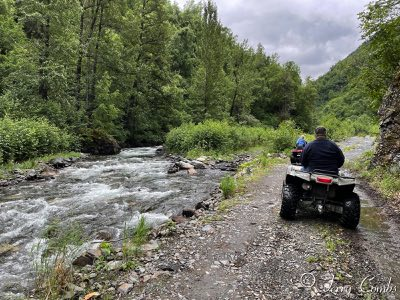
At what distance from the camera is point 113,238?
23.6ft

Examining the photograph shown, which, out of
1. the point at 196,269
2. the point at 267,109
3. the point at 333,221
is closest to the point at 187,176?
the point at 333,221

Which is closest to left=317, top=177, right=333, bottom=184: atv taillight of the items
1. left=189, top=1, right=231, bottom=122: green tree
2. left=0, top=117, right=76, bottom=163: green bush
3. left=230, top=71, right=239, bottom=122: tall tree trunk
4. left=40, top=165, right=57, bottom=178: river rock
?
left=40, top=165, right=57, bottom=178: river rock

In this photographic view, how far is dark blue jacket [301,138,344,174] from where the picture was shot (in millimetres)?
6816

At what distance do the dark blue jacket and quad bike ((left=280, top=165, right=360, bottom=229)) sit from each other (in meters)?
0.17

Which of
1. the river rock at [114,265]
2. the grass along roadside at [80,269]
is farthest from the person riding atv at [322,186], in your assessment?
the river rock at [114,265]

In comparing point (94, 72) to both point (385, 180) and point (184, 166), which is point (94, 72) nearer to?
point (184, 166)

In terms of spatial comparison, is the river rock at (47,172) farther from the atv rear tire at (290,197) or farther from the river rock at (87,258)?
the atv rear tire at (290,197)

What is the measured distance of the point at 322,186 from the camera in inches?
262

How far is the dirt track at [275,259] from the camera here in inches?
175

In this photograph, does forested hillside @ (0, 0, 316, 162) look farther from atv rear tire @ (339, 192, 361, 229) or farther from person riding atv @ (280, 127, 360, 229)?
atv rear tire @ (339, 192, 361, 229)

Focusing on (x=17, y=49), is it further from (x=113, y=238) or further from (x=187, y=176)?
(x=113, y=238)

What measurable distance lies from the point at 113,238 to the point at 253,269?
3453 millimetres

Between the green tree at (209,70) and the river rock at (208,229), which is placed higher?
the green tree at (209,70)

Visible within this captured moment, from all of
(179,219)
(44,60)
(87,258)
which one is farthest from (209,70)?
(87,258)
